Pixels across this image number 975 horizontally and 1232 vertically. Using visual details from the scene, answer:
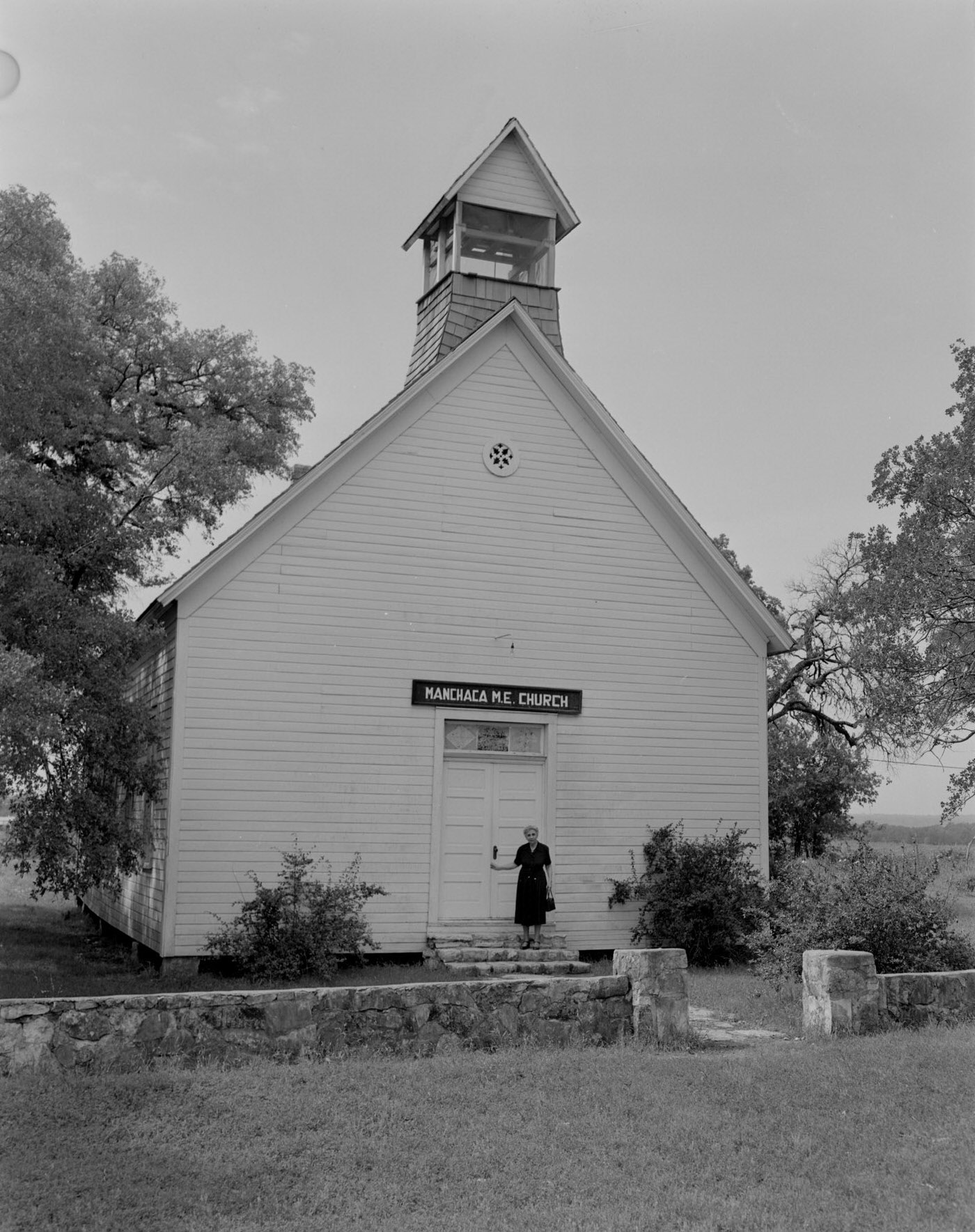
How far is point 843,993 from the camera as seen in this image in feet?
34.6

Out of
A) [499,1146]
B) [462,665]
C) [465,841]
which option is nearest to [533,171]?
[462,665]

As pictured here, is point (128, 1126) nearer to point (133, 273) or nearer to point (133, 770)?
point (133, 770)

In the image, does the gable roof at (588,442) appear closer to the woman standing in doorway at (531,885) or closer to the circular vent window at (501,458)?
the circular vent window at (501,458)

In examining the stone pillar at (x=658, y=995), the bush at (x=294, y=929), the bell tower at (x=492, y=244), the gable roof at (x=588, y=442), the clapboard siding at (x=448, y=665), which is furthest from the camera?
the bell tower at (x=492, y=244)

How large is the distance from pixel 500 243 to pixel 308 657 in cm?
753

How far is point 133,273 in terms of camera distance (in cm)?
2562

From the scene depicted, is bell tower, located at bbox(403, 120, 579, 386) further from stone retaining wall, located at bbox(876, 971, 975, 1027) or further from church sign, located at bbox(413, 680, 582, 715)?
stone retaining wall, located at bbox(876, 971, 975, 1027)

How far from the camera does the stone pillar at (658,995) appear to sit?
33.4ft

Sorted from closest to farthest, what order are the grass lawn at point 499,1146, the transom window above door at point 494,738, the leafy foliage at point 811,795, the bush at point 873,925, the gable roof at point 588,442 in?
the grass lawn at point 499,1146 → the bush at point 873,925 → the gable roof at point 588,442 → the transom window above door at point 494,738 → the leafy foliage at point 811,795

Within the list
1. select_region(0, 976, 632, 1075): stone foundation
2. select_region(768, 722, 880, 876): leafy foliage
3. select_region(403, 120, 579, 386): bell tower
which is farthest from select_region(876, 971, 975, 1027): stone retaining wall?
select_region(768, 722, 880, 876): leafy foliage

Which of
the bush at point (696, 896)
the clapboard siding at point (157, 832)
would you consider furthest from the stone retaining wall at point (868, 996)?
the clapboard siding at point (157, 832)

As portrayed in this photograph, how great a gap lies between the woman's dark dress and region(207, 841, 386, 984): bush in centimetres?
179

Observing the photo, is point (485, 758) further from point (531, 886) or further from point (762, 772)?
point (762, 772)

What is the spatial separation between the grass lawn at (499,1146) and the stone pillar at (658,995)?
2.54ft
